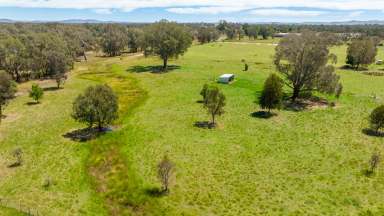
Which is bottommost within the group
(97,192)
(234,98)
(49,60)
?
(97,192)

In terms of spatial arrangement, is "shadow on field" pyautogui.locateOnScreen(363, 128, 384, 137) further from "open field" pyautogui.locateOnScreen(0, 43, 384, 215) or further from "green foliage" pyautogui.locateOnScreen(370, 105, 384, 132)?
"open field" pyautogui.locateOnScreen(0, 43, 384, 215)

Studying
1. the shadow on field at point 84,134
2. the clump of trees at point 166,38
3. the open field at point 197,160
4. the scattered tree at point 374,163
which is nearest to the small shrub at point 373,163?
the scattered tree at point 374,163

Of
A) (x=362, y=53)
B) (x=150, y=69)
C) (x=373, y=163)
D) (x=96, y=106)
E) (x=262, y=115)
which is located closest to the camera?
(x=373, y=163)

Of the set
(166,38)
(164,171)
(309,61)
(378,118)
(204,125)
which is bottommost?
(164,171)

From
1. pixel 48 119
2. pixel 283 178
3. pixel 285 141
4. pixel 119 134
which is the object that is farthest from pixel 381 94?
→ pixel 48 119

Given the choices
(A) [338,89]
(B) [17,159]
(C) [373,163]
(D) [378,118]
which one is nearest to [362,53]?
(A) [338,89]

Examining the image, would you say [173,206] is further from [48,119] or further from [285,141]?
[48,119]

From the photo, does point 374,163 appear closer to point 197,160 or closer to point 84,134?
point 197,160
